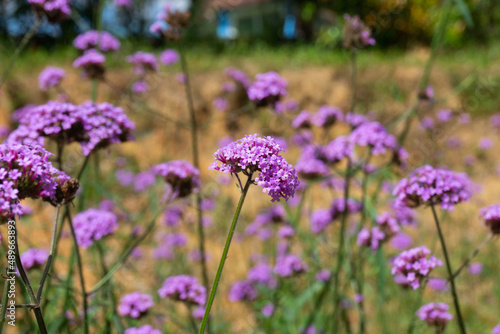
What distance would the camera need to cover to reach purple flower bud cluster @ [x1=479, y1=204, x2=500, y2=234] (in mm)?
1566

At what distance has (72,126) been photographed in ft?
5.35

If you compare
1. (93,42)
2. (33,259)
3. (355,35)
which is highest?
(93,42)

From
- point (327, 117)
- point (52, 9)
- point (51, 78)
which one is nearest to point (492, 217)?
point (327, 117)

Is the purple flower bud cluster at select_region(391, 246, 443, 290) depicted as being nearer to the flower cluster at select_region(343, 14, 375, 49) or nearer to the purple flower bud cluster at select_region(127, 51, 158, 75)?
the flower cluster at select_region(343, 14, 375, 49)

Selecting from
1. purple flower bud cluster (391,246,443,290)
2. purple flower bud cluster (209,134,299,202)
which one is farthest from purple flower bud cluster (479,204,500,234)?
purple flower bud cluster (209,134,299,202)

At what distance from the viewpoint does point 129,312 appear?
6.32 feet

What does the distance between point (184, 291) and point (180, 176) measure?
0.50 metres


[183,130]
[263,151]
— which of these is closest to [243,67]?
[183,130]

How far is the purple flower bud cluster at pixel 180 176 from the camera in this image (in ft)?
6.13

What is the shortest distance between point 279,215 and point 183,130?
16.4ft

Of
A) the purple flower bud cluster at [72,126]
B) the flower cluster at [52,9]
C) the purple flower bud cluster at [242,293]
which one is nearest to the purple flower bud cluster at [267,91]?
the purple flower bud cluster at [72,126]

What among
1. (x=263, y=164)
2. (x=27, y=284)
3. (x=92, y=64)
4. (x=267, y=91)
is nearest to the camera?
(x=27, y=284)

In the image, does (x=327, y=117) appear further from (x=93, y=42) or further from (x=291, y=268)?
(x=93, y=42)

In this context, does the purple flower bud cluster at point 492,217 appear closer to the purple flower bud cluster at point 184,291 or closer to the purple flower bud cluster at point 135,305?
the purple flower bud cluster at point 184,291
